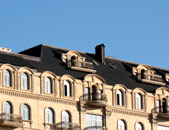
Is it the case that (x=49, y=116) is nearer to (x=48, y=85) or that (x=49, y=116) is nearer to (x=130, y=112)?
(x=48, y=85)

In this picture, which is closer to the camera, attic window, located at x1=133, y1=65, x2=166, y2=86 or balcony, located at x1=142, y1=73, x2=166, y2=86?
balcony, located at x1=142, y1=73, x2=166, y2=86

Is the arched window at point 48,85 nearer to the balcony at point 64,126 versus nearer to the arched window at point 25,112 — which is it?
the arched window at point 25,112

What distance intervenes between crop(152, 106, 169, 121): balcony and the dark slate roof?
6.59ft

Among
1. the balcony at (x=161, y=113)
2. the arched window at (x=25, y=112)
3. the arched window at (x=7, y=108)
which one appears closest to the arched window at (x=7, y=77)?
the arched window at (x=7, y=108)

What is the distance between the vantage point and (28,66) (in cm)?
9531

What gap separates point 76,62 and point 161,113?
11.0 metres

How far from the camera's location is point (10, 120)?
9169 cm

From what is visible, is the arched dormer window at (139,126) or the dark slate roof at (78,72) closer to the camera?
the dark slate roof at (78,72)

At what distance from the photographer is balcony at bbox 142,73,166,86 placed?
106m

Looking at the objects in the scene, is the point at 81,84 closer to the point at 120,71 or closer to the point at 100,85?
the point at 100,85

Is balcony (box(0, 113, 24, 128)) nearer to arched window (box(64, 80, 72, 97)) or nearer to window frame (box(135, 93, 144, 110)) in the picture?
arched window (box(64, 80, 72, 97))

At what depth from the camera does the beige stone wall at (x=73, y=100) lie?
3688 inches

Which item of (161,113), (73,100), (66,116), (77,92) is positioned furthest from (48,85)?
(161,113)

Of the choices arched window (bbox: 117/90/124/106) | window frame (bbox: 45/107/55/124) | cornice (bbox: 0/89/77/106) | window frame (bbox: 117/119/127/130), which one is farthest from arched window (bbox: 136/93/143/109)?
window frame (bbox: 45/107/55/124)
